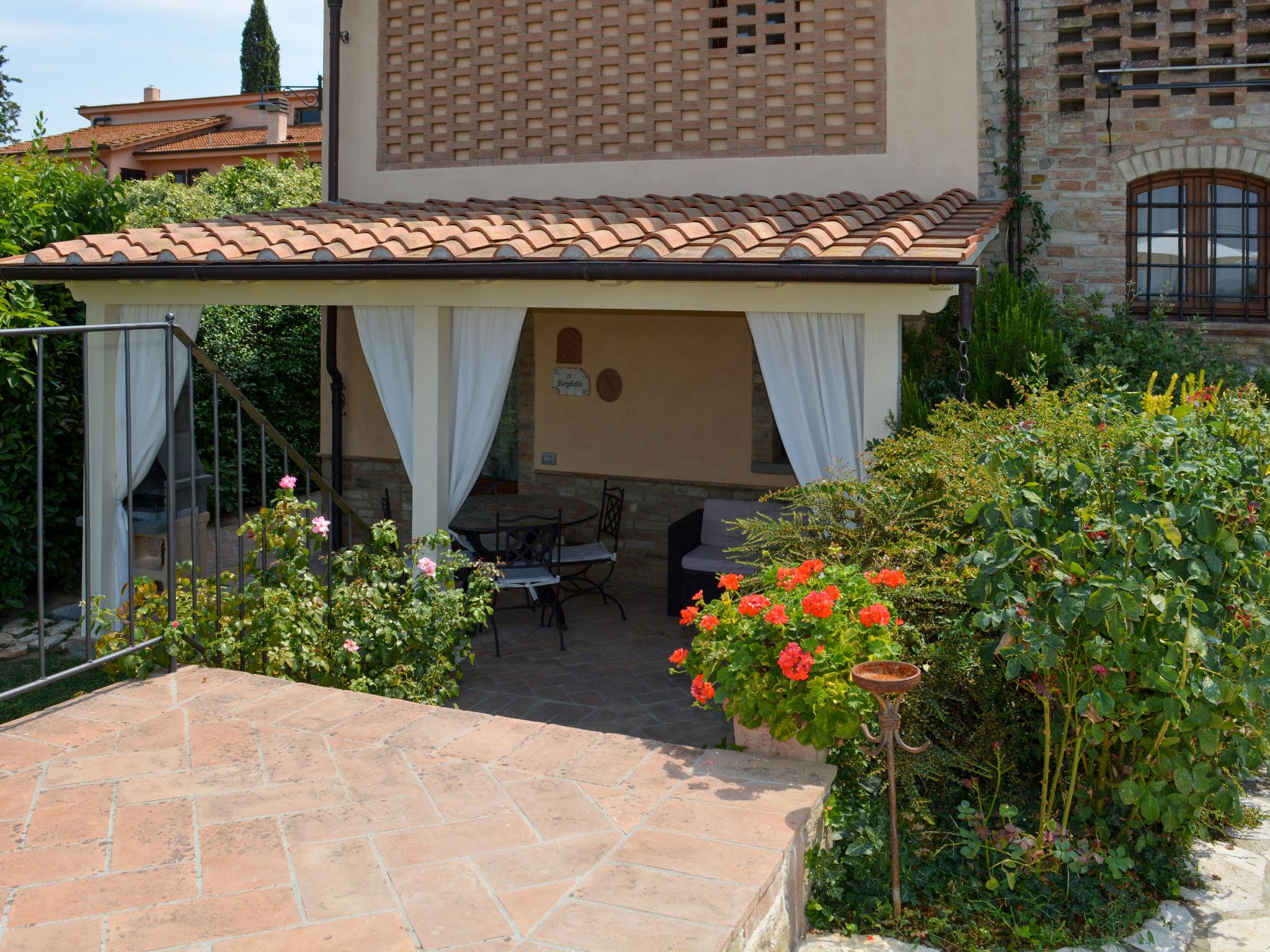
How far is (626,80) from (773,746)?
22.5 feet

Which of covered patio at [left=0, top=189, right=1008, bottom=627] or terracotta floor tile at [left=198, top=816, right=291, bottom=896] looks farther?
covered patio at [left=0, top=189, right=1008, bottom=627]

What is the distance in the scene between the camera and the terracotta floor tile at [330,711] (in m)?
3.97

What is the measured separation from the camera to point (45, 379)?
909 cm

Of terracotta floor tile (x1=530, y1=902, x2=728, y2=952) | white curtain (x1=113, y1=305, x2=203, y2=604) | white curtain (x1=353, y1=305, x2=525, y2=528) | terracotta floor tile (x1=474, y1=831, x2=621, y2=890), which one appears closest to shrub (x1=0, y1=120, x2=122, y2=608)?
white curtain (x1=113, y1=305, x2=203, y2=604)

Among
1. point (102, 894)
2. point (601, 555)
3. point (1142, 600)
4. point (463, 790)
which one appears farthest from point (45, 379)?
point (1142, 600)

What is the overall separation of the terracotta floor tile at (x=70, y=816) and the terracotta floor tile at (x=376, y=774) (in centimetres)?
70

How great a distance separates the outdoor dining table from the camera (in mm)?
7867

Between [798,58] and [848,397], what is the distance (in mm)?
3717

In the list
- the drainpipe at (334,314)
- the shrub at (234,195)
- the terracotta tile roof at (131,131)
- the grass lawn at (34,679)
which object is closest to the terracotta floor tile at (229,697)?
the grass lawn at (34,679)

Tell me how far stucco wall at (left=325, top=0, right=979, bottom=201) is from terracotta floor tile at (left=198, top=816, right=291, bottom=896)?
6.93 metres

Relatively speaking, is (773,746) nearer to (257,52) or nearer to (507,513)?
(507,513)

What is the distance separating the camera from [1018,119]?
339 inches

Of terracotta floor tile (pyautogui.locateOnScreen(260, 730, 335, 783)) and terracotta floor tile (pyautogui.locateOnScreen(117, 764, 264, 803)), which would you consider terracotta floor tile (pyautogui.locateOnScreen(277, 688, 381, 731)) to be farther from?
terracotta floor tile (pyautogui.locateOnScreen(117, 764, 264, 803))

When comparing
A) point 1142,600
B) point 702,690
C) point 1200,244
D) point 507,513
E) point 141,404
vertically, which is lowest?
point 702,690
